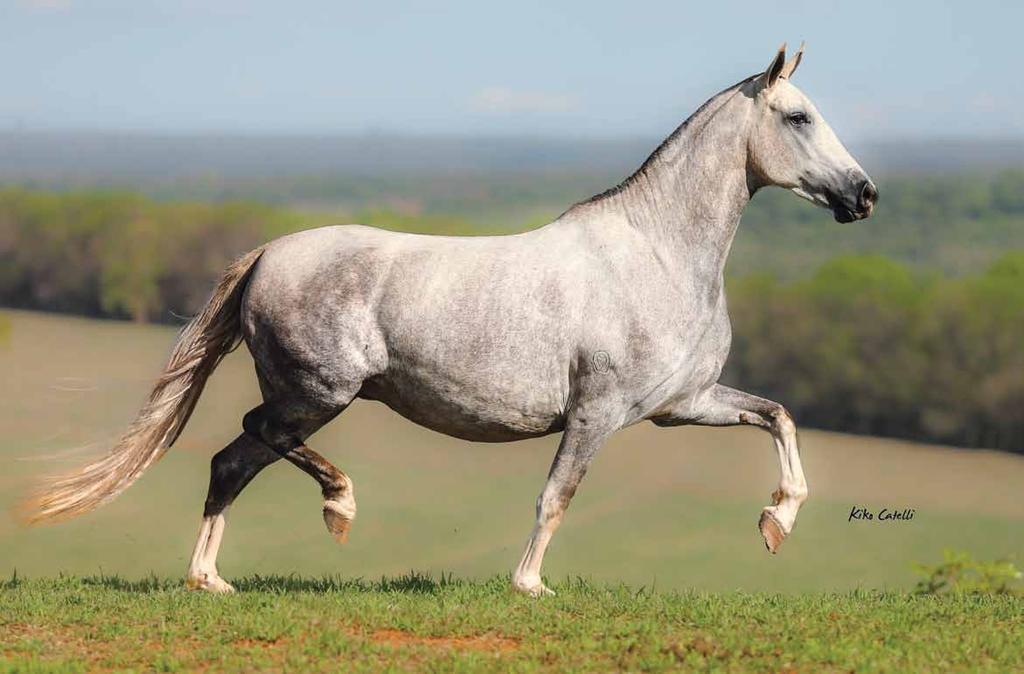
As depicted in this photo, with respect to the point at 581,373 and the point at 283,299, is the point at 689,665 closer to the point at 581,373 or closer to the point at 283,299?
the point at 581,373

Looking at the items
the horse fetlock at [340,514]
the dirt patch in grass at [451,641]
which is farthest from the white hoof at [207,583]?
the dirt patch in grass at [451,641]

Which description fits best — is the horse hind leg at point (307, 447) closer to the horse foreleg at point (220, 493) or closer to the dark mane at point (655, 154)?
the horse foreleg at point (220, 493)

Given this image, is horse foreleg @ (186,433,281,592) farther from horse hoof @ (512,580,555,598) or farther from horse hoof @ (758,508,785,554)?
horse hoof @ (758,508,785,554)

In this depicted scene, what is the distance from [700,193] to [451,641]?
9.14ft

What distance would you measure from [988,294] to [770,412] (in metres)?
9.99

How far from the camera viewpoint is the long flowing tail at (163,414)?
7.84 metres

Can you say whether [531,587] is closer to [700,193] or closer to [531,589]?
[531,589]

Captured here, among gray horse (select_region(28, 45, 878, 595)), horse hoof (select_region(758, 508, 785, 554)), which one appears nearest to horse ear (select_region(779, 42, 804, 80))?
gray horse (select_region(28, 45, 878, 595))

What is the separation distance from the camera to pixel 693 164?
749cm

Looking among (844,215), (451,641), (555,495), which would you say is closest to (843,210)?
(844,215)

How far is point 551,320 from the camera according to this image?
7.17 m

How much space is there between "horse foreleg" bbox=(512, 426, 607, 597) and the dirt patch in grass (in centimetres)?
88

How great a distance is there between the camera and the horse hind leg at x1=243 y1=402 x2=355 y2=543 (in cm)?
753

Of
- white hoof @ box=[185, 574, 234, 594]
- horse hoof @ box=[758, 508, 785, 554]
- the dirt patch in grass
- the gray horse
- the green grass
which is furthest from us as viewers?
white hoof @ box=[185, 574, 234, 594]
